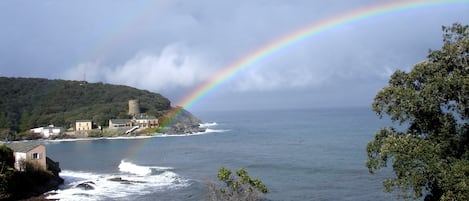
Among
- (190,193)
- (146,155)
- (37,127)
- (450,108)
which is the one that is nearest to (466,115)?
(450,108)

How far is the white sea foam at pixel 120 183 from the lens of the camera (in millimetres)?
39094

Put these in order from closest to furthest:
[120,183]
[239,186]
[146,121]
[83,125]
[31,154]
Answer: [239,186] → [31,154] → [120,183] → [83,125] → [146,121]

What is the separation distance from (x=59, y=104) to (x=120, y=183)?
13636 cm

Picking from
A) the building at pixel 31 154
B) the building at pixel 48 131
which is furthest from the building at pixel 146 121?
the building at pixel 31 154

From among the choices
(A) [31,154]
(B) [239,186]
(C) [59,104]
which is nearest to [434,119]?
(B) [239,186]

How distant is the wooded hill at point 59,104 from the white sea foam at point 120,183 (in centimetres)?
9072

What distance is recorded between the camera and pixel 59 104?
6683 inches

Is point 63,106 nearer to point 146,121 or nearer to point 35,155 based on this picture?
point 146,121

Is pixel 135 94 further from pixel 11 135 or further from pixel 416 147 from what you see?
pixel 416 147

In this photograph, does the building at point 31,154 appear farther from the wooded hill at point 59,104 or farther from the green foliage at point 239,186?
the wooded hill at point 59,104

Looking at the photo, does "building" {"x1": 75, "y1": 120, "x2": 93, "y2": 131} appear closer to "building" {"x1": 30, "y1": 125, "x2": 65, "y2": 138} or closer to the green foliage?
"building" {"x1": 30, "y1": 125, "x2": 65, "y2": 138}

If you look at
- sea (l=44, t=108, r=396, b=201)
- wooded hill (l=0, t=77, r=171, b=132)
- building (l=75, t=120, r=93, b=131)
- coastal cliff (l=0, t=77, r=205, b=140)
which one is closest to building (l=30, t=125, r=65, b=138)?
coastal cliff (l=0, t=77, r=205, b=140)

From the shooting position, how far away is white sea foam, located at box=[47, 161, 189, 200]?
3909 centimetres

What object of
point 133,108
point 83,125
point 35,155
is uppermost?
point 133,108
